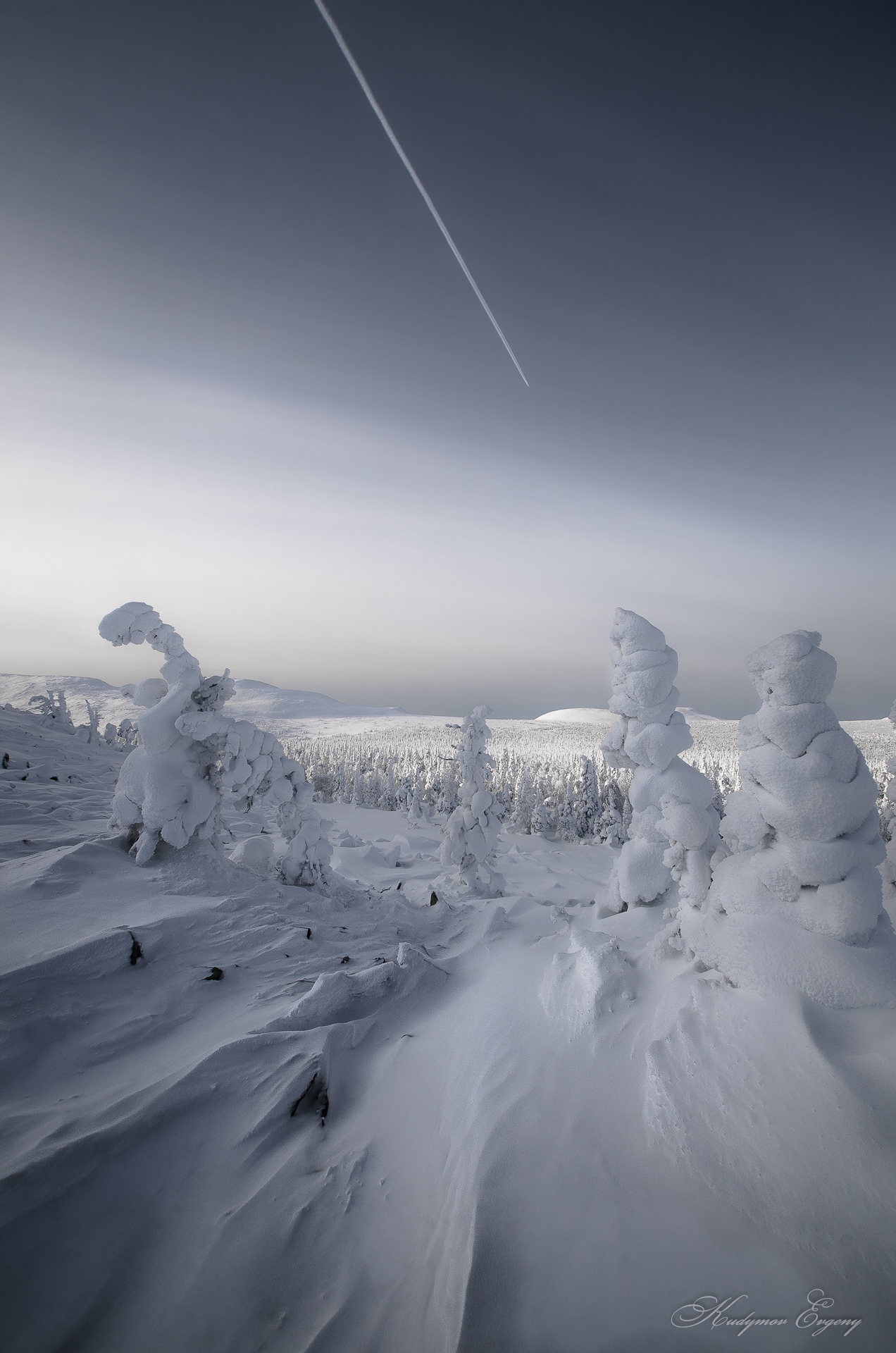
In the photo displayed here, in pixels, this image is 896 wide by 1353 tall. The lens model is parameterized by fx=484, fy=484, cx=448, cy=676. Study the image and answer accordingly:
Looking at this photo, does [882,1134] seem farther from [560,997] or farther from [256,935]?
[256,935]

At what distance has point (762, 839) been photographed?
455 cm

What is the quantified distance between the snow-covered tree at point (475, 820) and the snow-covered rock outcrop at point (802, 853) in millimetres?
12883

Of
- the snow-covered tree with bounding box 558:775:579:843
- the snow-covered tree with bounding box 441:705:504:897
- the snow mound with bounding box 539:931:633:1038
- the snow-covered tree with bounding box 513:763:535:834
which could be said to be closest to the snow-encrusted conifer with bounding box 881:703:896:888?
the snow mound with bounding box 539:931:633:1038

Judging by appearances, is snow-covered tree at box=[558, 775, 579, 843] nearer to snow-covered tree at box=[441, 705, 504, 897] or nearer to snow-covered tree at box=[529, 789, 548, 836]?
snow-covered tree at box=[529, 789, 548, 836]

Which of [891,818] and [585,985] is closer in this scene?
[585,985]

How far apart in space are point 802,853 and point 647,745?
4.42m

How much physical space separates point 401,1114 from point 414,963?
236 cm

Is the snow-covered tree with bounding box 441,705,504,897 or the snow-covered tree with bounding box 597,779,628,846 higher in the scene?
the snow-covered tree with bounding box 441,705,504,897

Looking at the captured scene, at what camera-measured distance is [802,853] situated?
4215mm

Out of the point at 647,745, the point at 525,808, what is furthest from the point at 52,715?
the point at 525,808

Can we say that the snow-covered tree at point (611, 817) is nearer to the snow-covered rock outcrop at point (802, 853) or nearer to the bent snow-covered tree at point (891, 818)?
the bent snow-covered tree at point (891, 818)

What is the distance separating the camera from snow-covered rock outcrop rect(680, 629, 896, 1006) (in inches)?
156

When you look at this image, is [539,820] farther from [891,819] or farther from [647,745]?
[647,745]

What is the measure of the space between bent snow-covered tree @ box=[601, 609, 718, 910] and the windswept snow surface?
3474mm
